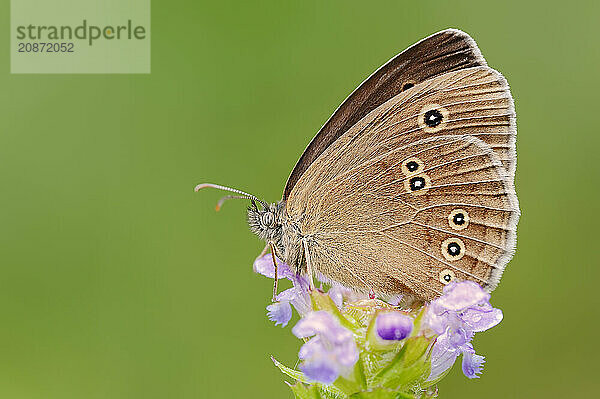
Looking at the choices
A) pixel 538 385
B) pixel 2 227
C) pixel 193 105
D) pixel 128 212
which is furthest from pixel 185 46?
pixel 538 385

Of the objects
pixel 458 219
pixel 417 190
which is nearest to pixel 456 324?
pixel 458 219

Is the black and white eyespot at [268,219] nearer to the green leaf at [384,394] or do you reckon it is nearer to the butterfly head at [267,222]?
the butterfly head at [267,222]

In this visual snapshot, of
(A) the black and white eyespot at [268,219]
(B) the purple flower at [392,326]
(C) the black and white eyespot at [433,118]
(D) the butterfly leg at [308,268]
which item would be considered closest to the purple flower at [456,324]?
(B) the purple flower at [392,326]

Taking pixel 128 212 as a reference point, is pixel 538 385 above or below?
below

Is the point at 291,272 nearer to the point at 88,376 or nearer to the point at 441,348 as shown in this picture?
the point at 441,348

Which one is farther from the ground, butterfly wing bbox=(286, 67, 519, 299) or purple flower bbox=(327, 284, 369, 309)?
butterfly wing bbox=(286, 67, 519, 299)

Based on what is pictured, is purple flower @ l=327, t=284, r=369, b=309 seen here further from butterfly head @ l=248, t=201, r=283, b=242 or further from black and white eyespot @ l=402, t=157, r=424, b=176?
black and white eyespot @ l=402, t=157, r=424, b=176

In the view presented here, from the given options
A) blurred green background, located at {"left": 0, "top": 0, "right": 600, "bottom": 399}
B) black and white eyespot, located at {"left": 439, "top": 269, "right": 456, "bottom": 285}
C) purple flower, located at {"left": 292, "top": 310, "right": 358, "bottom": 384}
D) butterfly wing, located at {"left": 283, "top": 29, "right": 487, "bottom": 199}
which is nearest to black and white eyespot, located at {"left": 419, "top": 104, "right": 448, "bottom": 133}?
butterfly wing, located at {"left": 283, "top": 29, "right": 487, "bottom": 199}
